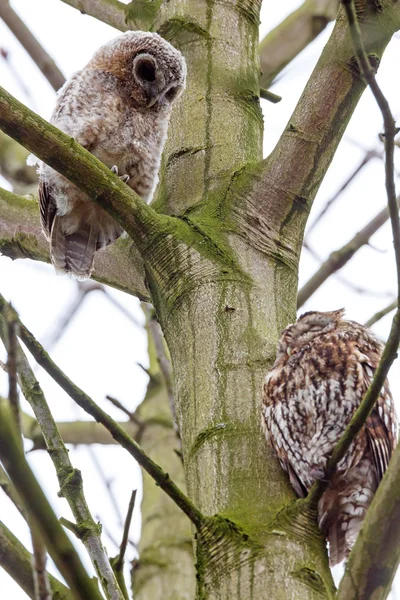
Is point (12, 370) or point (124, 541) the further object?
point (124, 541)

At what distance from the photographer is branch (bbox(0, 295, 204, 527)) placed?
193cm

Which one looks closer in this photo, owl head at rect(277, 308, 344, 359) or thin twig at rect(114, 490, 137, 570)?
thin twig at rect(114, 490, 137, 570)

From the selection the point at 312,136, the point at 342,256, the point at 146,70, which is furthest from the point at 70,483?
the point at 146,70

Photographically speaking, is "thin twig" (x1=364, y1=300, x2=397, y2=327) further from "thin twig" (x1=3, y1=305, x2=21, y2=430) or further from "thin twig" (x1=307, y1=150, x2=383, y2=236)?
"thin twig" (x1=3, y1=305, x2=21, y2=430)

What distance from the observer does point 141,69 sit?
463cm

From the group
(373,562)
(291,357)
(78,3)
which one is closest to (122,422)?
(78,3)

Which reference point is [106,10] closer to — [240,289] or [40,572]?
[240,289]

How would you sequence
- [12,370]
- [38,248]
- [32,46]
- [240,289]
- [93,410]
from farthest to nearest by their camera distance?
[32,46] < [38,248] < [240,289] < [93,410] < [12,370]

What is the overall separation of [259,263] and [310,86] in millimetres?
626

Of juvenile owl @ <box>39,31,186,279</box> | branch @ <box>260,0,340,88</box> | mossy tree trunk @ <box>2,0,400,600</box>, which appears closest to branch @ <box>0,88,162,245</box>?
mossy tree trunk @ <box>2,0,400,600</box>

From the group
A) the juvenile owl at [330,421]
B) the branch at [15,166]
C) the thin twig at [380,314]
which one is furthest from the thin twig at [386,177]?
the branch at [15,166]

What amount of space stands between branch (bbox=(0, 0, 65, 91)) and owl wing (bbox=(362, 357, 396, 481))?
3408mm

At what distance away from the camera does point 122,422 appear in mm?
5602

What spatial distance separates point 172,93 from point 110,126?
443mm
